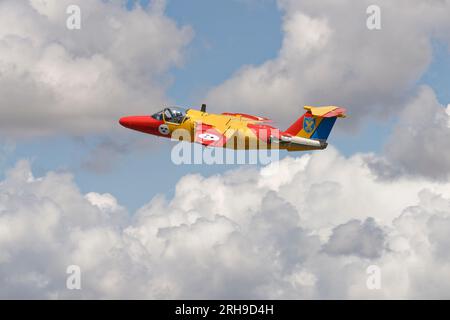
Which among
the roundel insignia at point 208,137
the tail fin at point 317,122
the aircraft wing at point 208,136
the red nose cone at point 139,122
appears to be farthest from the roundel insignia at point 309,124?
the red nose cone at point 139,122

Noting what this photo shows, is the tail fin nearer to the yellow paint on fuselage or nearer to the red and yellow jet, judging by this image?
the red and yellow jet

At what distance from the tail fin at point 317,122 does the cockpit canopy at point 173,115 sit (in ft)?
42.7

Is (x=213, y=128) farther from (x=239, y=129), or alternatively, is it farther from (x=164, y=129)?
(x=164, y=129)

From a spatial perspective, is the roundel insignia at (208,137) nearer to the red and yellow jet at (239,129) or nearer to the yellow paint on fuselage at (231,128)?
the red and yellow jet at (239,129)

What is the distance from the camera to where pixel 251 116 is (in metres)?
90.9

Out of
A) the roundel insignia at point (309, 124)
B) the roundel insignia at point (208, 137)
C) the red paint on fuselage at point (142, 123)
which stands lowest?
the roundel insignia at point (208, 137)

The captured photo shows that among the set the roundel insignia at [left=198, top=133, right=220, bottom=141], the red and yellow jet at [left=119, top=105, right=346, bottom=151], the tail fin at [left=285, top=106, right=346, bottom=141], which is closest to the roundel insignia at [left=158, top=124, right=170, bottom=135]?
the red and yellow jet at [left=119, top=105, right=346, bottom=151]

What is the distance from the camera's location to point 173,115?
8712 cm

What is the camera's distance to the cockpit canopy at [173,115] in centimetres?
A: 8688

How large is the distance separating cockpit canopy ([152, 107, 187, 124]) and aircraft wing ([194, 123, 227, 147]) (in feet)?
7.49

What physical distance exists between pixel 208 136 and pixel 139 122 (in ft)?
32.7

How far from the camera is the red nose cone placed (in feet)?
290
